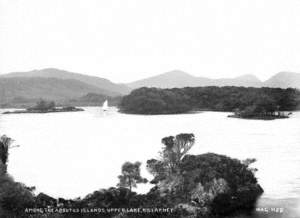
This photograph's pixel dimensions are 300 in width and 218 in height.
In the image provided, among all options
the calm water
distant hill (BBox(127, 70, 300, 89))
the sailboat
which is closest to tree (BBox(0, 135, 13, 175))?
the calm water

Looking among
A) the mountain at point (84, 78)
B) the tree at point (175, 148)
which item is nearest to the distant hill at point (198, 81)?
the mountain at point (84, 78)

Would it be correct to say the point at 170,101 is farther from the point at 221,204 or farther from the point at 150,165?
the point at 221,204

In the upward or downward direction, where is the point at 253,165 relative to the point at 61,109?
downward

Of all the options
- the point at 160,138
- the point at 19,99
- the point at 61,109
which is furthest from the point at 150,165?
the point at 19,99

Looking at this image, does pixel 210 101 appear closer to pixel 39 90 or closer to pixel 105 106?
pixel 105 106

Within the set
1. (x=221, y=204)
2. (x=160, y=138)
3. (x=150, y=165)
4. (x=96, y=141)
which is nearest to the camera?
(x=221, y=204)

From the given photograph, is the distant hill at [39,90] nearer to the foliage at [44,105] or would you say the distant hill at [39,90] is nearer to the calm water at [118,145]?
the foliage at [44,105]
